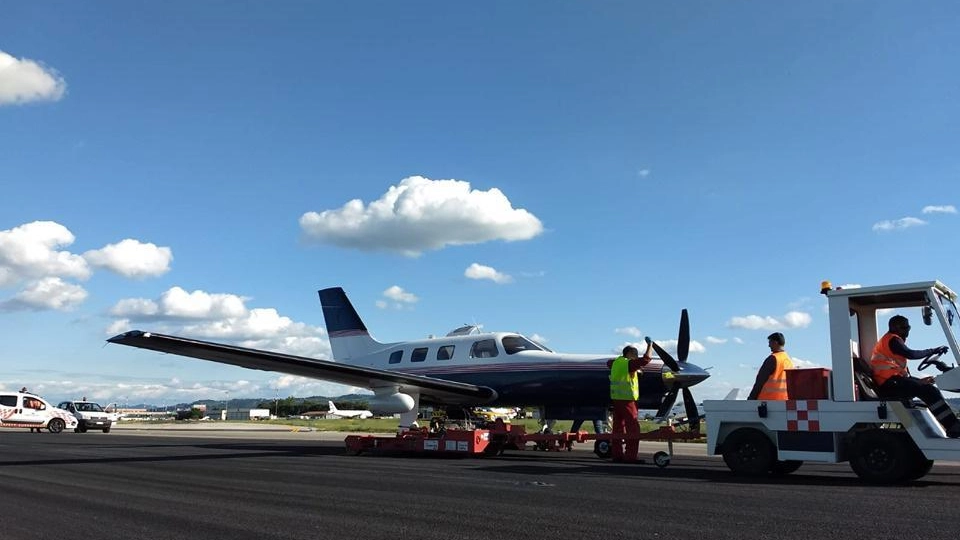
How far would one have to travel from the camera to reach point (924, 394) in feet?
28.0

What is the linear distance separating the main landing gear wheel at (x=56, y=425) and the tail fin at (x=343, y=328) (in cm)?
1878

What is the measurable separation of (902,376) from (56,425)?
3646 centimetres

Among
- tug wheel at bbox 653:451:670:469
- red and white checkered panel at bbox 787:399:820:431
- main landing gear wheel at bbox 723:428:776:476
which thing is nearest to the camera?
red and white checkered panel at bbox 787:399:820:431

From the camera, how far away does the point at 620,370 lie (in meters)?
12.5

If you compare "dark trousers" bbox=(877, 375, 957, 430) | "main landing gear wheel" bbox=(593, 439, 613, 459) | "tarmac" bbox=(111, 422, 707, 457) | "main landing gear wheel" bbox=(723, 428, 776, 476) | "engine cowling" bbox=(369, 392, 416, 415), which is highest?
"dark trousers" bbox=(877, 375, 957, 430)

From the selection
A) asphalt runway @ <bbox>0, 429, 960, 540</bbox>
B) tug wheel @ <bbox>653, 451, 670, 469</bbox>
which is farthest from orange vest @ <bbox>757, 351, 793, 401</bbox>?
tug wheel @ <bbox>653, 451, 670, 469</bbox>

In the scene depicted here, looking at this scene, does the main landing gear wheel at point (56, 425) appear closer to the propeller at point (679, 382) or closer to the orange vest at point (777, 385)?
the propeller at point (679, 382)

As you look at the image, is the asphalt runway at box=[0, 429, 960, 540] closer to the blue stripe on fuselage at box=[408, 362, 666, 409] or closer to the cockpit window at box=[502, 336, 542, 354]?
the blue stripe on fuselage at box=[408, 362, 666, 409]

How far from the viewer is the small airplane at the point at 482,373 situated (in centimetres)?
1448

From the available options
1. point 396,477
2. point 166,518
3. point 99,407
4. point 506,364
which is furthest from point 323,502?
point 99,407

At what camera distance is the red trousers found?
40.3 ft

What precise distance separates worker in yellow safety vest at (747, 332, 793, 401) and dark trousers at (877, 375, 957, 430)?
1.38 metres

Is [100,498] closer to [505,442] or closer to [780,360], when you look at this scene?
[505,442]

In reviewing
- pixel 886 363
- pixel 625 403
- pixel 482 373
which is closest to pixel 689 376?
pixel 625 403
